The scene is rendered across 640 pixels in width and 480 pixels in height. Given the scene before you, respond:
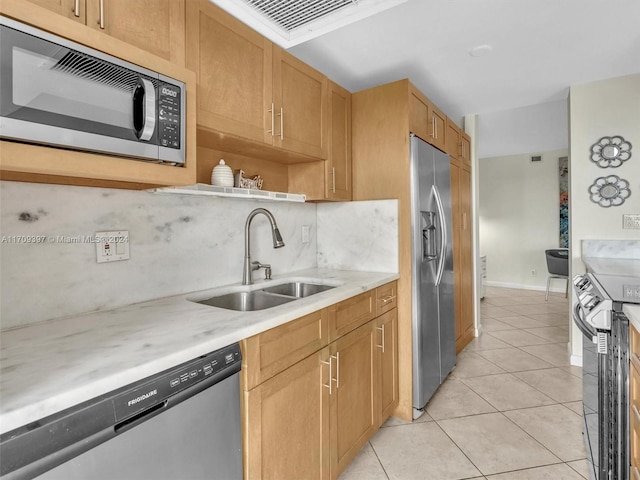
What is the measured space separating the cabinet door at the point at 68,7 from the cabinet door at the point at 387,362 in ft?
5.86

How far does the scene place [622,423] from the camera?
1.30 meters

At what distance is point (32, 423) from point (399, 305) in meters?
1.88

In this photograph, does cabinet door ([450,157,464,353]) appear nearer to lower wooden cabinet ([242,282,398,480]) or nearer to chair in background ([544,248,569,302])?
lower wooden cabinet ([242,282,398,480])

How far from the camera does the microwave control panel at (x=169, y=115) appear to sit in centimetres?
108

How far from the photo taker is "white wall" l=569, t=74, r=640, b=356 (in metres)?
2.75

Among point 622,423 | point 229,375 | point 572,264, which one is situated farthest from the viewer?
point 572,264

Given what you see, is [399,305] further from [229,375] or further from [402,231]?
[229,375]

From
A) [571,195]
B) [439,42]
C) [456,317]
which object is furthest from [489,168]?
[439,42]

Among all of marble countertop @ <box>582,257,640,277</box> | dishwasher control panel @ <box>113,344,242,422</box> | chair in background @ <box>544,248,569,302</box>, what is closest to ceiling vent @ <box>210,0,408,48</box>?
dishwasher control panel @ <box>113,344,242,422</box>

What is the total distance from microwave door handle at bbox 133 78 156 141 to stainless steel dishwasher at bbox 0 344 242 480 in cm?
71

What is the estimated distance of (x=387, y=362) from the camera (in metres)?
2.02

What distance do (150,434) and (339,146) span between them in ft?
6.16

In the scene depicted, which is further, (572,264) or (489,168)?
(489,168)

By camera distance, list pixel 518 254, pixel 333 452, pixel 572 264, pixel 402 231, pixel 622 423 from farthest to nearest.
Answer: pixel 518 254
pixel 572 264
pixel 402 231
pixel 333 452
pixel 622 423
